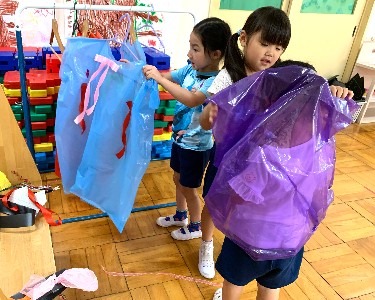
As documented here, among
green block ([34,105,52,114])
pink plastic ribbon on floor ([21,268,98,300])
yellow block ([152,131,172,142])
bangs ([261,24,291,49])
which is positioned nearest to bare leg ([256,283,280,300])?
pink plastic ribbon on floor ([21,268,98,300])

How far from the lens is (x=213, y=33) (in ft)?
4.07

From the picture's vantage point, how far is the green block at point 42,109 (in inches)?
73.9

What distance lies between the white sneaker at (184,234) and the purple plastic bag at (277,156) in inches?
33.5

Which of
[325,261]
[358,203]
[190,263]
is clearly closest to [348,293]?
[325,261]

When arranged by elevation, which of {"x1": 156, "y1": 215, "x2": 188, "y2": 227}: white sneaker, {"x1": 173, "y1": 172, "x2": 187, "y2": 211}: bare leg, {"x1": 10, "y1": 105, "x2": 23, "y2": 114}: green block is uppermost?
{"x1": 10, "y1": 105, "x2": 23, "y2": 114}: green block

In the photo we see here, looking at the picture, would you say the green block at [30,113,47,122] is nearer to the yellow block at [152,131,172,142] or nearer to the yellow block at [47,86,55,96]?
the yellow block at [47,86,55,96]

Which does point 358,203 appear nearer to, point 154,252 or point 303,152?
point 154,252

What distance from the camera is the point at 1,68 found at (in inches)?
73.9

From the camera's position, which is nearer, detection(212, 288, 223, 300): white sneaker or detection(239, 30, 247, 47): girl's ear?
detection(239, 30, 247, 47): girl's ear

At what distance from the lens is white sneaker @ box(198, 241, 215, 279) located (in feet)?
4.89

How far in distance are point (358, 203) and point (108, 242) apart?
1483 millimetres

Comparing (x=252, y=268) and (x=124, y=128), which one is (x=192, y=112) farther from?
(x=252, y=268)

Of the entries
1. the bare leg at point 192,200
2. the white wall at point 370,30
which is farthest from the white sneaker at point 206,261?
the white wall at point 370,30

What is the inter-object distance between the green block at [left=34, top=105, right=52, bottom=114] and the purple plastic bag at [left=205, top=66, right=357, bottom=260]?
1.31 meters
